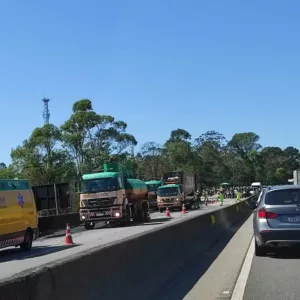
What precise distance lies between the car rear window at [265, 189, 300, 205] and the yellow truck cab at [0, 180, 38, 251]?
27.9 ft

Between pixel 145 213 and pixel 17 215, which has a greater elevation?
pixel 17 215

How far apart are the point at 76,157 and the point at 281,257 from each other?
58179 millimetres

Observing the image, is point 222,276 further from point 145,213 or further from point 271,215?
point 145,213

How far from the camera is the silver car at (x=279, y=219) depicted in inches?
505

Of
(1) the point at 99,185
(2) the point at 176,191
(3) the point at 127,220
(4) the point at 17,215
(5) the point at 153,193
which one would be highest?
(1) the point at 99,185

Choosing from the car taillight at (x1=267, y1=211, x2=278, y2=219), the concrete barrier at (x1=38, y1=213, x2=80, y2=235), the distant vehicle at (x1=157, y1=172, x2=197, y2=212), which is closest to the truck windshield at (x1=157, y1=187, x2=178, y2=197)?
the distant vehicle at (x1=157, y1=172, x2=197, y2=212)

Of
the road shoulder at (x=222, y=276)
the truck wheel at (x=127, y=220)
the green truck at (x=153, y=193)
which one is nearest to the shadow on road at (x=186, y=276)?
the road shoulder at (x=222, y=276)

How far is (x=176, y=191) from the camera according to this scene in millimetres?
51500

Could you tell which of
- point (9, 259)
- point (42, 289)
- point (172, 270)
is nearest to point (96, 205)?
point (9, 259)

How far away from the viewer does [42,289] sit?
5.07 metres

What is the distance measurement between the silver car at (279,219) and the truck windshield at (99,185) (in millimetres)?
16421

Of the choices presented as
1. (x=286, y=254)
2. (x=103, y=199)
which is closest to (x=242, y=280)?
(x=286, y=254)

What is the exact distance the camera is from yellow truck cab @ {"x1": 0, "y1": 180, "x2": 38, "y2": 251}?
17.6 metres

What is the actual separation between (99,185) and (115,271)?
22.3 m
